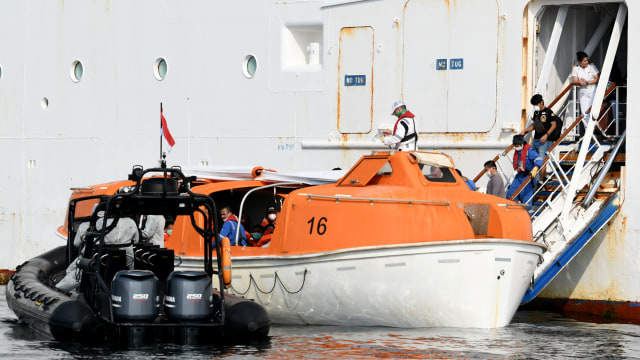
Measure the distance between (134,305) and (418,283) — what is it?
10.9 ft

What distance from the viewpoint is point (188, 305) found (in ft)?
37.0

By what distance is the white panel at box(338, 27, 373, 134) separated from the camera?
57.2 feet

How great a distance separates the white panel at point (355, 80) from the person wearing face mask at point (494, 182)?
2571mm

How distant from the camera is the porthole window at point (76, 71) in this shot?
20359 millimetres

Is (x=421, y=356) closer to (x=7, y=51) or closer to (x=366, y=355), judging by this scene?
(x=366, y=355)

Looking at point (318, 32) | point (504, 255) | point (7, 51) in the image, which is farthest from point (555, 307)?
point (7, 51)

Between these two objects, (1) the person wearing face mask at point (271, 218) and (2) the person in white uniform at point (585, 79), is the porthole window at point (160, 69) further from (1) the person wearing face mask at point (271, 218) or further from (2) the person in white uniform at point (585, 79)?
(2) the person in white uniform at point (585, 79)

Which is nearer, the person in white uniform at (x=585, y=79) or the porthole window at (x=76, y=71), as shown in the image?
the person in white uniform at (x=585, y=79)

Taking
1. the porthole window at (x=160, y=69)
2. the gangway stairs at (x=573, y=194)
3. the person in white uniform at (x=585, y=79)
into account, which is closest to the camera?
the gangway stairs at (x=573, y=194)

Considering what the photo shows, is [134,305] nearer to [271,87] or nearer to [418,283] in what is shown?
[418,283]

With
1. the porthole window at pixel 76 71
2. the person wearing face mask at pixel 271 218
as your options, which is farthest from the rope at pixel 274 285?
the porthole window at pixel 76 71

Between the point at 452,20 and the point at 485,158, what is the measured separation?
7.32 feet

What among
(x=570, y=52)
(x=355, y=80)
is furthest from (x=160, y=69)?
(x=570, y=52)

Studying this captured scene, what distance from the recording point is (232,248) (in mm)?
14250
